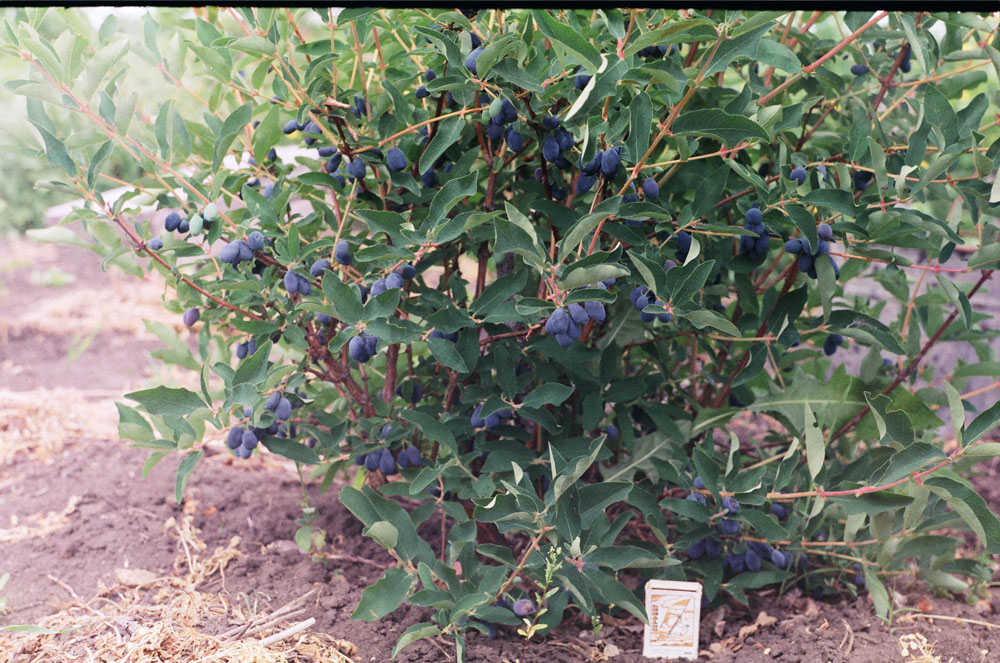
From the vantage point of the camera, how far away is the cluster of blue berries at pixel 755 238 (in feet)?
4.16

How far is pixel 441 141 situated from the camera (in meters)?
1.22

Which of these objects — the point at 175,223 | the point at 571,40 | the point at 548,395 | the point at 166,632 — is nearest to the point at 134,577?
the point at 166,632

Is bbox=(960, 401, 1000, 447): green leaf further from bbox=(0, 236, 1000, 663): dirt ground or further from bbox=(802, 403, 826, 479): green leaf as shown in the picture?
bbox=(0, 236, 1000, 663): dirt ground

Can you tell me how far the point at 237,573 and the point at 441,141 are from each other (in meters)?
1.02

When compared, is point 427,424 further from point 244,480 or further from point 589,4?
point 244,480

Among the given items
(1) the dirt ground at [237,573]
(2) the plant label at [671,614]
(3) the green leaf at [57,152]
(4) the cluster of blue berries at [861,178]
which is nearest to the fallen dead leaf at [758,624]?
(1) the dirt ground at [237,573]

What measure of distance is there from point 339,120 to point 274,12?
7.3 inches

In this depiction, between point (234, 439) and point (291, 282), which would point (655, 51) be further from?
point (234, 439)

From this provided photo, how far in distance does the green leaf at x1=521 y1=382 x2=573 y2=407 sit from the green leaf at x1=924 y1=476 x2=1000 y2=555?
0.55m

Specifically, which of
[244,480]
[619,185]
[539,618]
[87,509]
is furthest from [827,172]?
[87,509]

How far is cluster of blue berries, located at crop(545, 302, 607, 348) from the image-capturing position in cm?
107

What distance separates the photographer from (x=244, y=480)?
2100 millimetres

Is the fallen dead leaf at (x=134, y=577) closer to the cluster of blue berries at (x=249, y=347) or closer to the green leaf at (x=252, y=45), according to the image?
the cluster of blue berries at (x=249, y=347)

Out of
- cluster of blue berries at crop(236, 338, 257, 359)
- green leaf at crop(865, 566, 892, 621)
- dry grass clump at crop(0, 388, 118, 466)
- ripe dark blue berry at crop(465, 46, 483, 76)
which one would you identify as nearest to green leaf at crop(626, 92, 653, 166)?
ripe dark blue berry at crop(465, 46, 483, 76)
